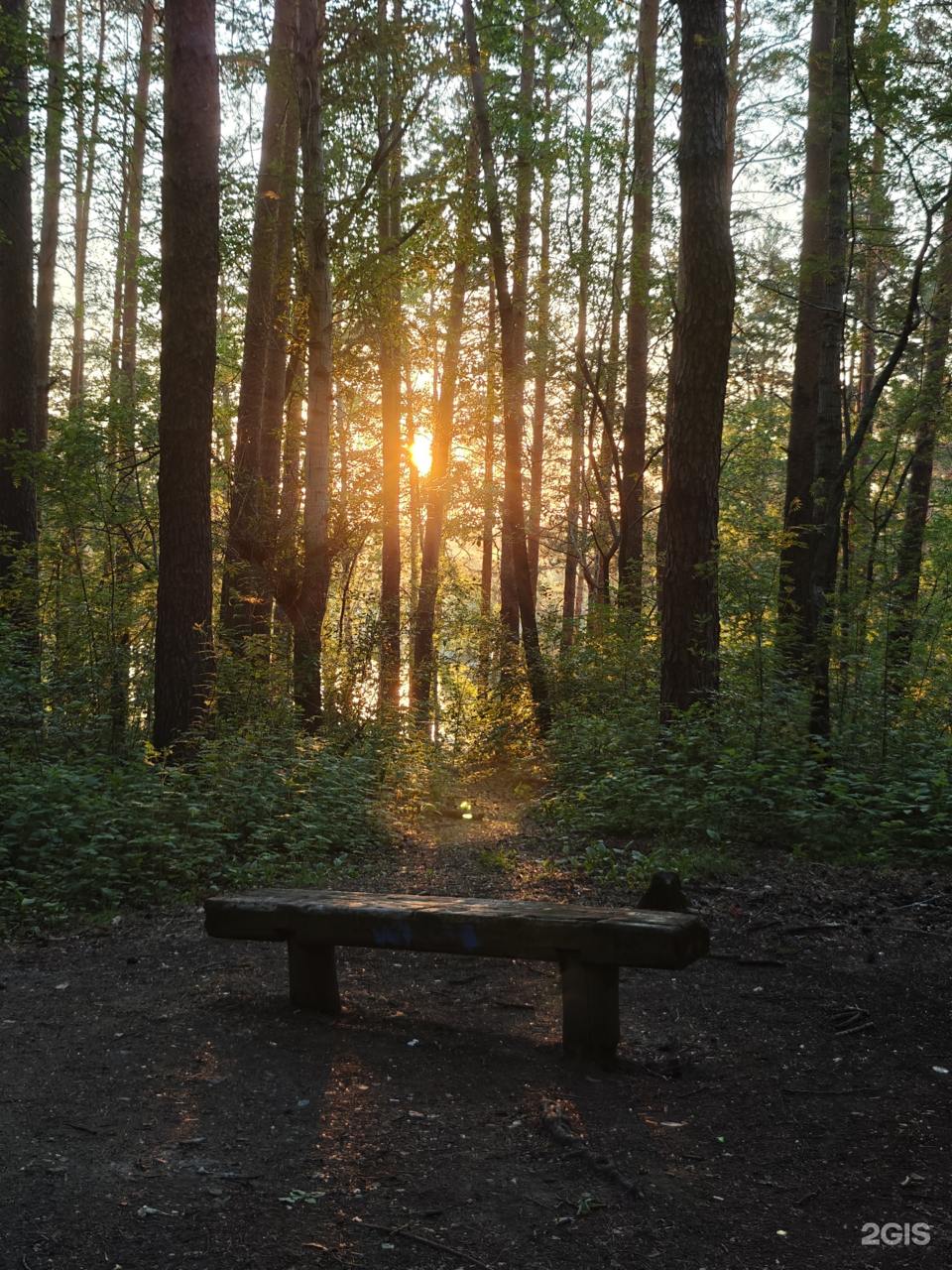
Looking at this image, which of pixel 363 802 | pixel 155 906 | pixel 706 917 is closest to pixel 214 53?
pixel 363 802

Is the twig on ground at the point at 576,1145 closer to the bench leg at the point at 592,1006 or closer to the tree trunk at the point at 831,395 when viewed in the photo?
the bench leg at the point at 592,1006

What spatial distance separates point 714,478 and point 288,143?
9.07 meters

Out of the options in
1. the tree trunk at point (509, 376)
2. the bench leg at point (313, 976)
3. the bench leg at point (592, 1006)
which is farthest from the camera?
the tree trunk at point (509, 376)

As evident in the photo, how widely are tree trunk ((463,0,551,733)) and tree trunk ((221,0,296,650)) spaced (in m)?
3.04

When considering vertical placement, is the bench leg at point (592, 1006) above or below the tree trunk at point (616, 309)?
below

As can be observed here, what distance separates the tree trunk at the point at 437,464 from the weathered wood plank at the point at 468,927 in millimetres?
10236

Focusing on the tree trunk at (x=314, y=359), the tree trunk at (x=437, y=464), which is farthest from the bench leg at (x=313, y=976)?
the tree trunk at (x=437, y=464)

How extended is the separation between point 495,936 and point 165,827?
391 cm

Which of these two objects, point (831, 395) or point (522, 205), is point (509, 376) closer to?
point (522, 205)

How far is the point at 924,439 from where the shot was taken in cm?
1584

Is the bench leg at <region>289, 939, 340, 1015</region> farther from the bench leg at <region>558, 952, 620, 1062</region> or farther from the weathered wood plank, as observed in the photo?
the bench leg at <region>558, 952, 620, 1062</region>

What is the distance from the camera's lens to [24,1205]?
2926mm

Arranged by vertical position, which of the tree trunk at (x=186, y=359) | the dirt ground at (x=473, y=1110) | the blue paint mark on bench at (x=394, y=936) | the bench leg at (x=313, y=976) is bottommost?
the dirt ground at (x=473, y=1110)

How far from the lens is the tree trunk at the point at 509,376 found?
15.1 metres
